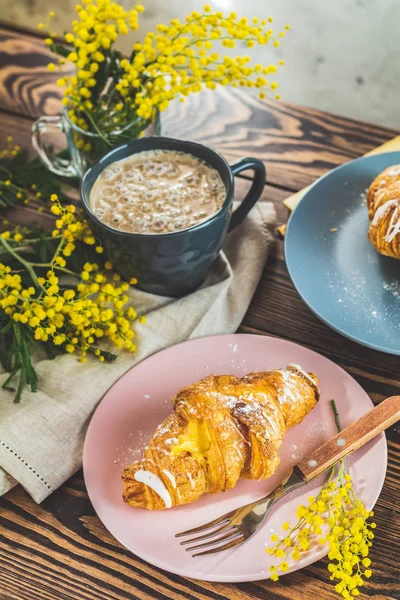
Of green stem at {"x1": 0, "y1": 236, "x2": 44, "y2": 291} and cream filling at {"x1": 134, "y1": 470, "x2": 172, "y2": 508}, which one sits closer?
cream filling at {"x1": 134, "y1": 470, "x2": 172, "y2": 508}

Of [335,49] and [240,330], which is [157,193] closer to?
[240,330]

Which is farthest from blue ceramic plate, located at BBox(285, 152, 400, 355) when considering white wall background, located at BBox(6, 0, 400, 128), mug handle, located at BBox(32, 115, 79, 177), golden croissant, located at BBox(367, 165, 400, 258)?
white wall background, located at BBox(6, 0, 400, 128)

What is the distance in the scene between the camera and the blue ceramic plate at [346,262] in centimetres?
110

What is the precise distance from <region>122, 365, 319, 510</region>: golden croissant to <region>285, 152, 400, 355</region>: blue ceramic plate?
0.67ft

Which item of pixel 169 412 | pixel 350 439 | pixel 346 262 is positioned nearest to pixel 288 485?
pixel 350 439

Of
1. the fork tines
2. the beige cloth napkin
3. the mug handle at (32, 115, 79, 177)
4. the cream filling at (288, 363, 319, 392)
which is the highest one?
the mug handle at (32, 115, 79, 177)

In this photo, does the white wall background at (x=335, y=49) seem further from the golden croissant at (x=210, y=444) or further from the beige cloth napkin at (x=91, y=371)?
the golden croissant at (x=210, y=444)

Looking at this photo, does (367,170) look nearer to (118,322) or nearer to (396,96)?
(118,322)

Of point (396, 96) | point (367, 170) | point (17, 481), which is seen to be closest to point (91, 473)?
point (17, 481)

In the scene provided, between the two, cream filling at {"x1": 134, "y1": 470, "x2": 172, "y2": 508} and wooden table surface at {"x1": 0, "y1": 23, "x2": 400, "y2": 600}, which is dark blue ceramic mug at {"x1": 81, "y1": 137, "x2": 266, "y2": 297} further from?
cream filling at {"x1": 134, "y1": 470, "x2": 172, "y2": 508}

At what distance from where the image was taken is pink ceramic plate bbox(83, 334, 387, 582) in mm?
901

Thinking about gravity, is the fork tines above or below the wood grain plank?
below

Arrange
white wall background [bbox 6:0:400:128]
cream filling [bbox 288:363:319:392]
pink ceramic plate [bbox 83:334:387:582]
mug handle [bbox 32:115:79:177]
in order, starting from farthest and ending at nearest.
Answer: white wall background [bbox 6:0:400:128], mug handle [bbox 32:115:79:177], cream filling [bbox 288:363:319:392], pink ceramic plate [bbox 83:334:387:582]

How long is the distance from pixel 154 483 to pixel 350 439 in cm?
28
